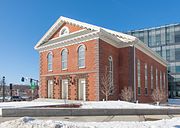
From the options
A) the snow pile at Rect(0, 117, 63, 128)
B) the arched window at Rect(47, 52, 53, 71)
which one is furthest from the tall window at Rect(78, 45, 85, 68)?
the snow pile at Rect(0, 117, 63, 128)

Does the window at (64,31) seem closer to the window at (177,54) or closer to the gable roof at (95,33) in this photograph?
the gable roof at (95,33)

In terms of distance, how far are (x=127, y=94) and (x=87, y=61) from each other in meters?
5.93

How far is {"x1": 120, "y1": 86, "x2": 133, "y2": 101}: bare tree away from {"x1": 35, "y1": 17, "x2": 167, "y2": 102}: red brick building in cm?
69

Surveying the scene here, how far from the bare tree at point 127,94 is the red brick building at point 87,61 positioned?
692 mm

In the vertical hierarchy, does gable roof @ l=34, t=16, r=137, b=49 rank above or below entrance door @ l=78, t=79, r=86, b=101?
above

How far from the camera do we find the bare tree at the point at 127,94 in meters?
29.1

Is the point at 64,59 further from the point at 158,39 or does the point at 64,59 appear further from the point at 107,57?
the point at 158,39

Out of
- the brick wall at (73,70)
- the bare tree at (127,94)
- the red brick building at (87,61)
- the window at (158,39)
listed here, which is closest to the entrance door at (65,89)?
the red brick building at (87,61)

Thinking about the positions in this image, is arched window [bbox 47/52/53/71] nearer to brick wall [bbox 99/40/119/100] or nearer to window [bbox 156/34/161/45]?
brick wall [bbox 99/40/119/100]

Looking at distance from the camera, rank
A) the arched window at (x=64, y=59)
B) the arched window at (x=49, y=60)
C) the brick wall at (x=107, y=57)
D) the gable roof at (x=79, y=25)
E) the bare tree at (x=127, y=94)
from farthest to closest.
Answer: the arched window at (x=49, y=60) < the arched window at (x=64, y=59) < the gable roof at (x=79, y=25) < the bare tree at (x=127, y=94) < the brick wall at (x=107, y=57)

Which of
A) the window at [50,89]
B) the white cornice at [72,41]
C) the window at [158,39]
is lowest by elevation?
the window at [50,89]

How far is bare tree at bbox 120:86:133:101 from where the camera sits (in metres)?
29.1

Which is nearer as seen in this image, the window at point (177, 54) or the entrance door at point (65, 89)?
the entrance door at point (65, 89)

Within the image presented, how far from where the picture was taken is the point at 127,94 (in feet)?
95.8
